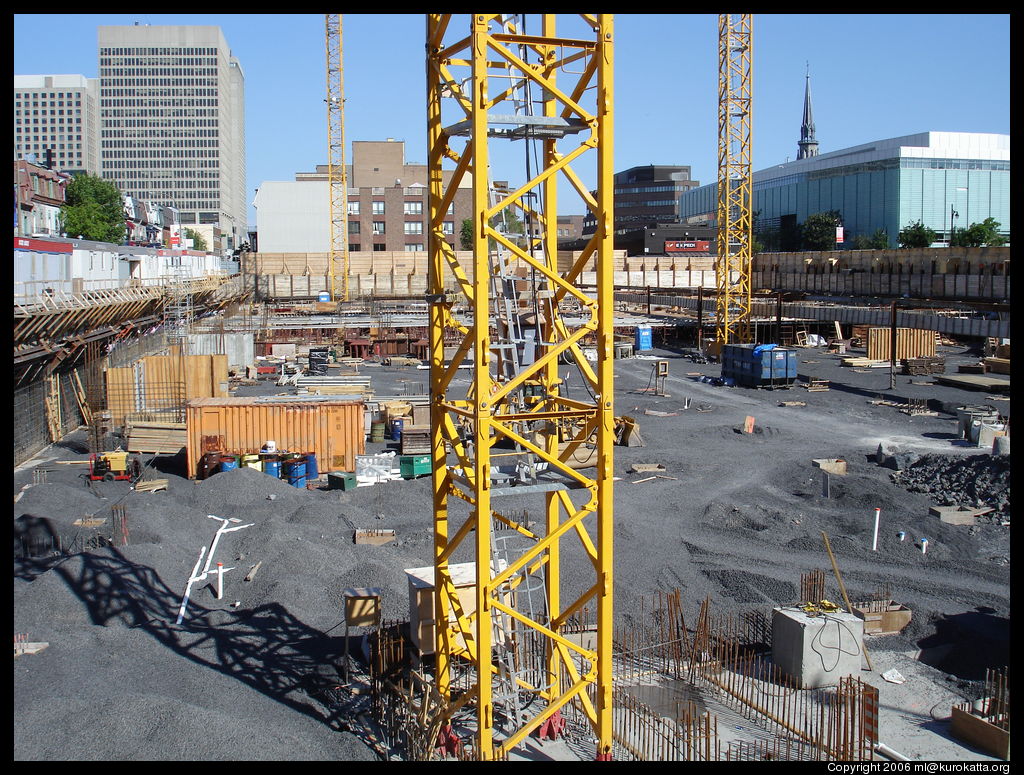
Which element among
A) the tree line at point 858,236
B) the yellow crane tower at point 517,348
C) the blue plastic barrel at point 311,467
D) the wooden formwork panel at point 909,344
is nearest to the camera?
the yellow crane tower at point 517,348

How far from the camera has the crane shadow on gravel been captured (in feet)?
40.0

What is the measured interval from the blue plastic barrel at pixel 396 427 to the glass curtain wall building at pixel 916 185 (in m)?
86.4

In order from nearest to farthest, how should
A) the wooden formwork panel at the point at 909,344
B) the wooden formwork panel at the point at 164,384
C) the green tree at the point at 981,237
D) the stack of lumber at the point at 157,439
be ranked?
the stack of lumber at the point at 157,439 → the wooden formwork panel at the point at 164,384 → the wooden formwork panel at the point at 909,344 → the green tree at the point at 981,237

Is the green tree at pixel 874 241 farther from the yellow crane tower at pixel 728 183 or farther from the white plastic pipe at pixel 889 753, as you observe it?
the white plastic pipe at pixel 889 753

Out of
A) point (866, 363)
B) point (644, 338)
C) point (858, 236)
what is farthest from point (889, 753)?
point (858, 236)

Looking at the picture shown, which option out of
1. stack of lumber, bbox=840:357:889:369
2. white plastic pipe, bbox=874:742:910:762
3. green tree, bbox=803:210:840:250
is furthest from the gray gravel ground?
green tree, bbox=803:210:840:250

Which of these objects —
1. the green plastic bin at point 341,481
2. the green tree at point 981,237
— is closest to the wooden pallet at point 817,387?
the green plastic bin at point 341,481

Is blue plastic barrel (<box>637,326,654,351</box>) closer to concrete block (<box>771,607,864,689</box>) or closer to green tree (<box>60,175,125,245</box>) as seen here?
green tree (<box>60,175,125,245</box>)

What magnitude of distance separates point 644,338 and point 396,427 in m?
28.6

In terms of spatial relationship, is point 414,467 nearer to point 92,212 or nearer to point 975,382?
point 975,382

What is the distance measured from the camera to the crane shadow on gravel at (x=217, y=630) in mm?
12195

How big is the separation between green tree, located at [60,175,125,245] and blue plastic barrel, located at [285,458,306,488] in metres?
47.3

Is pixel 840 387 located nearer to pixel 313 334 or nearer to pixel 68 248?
pixel 313 334

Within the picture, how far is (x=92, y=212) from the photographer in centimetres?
6875
